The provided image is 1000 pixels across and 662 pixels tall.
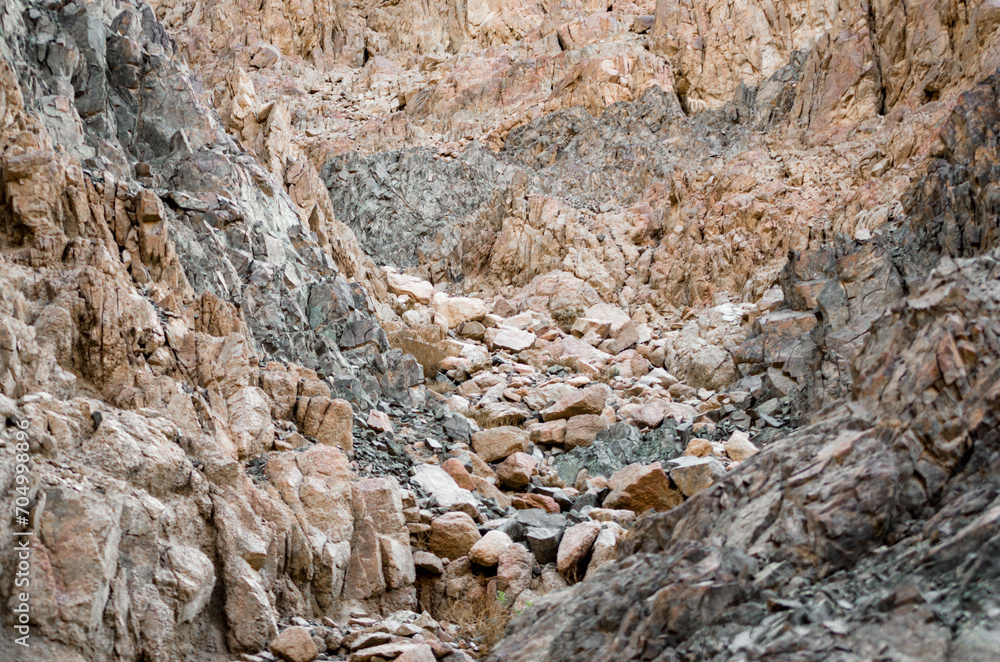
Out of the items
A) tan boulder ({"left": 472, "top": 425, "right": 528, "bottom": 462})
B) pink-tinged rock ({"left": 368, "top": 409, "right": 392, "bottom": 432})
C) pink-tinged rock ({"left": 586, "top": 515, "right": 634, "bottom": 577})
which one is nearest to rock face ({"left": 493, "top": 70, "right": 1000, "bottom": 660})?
pink-tinged rock ({"left": 586, "top": 515, "right": 634, "bottom": 577})

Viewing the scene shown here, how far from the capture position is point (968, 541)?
3.20 m

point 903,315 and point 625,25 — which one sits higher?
point 625,25

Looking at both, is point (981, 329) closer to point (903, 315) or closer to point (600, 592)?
point (903, 315)

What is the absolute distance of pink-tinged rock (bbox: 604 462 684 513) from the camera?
30.6 ft

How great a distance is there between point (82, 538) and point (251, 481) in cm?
207

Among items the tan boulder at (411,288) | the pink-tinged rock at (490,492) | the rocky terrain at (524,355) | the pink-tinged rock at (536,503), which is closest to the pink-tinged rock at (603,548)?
the rocky terrain at (524,355)

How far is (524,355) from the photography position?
17.2 metres

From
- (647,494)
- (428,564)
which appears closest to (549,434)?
(647,494)

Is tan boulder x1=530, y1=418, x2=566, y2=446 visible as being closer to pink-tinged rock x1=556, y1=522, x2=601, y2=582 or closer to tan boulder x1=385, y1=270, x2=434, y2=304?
pink-tinged rock x1=556, y1=522, x2=601, y2=582

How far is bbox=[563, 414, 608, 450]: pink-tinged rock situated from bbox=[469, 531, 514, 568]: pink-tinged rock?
4417mm

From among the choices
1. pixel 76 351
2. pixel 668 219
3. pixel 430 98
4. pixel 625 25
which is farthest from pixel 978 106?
pixel 430 98

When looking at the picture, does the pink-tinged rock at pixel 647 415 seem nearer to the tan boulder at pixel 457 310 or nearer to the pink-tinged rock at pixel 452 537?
the pink-tinged rock at pixel 452 537

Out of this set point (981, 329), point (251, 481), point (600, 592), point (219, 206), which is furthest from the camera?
point (219, 206)

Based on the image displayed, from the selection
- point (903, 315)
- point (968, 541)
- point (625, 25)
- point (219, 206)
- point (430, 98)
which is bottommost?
point (968, 541)
